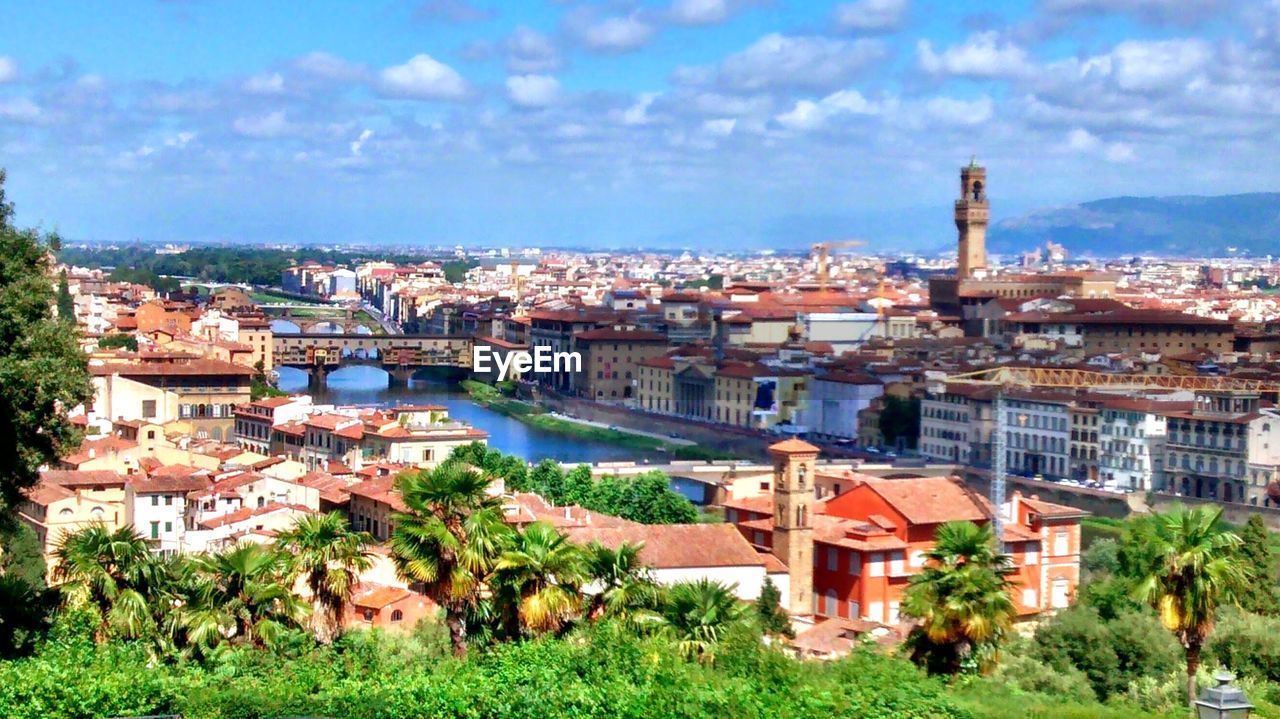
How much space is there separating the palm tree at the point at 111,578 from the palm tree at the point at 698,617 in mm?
1656

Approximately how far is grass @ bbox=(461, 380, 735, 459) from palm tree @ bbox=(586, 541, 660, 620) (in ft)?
68.3

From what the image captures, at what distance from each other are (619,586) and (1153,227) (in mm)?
112867

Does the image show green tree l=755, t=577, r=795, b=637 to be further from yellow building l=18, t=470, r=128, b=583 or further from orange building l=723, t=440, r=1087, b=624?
yellow building l=18, t=470, r=128, b=583

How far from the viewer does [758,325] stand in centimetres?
4269

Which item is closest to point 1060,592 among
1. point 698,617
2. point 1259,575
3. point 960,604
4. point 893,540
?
point 893,540

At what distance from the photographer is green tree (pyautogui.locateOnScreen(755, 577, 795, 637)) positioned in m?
9.71

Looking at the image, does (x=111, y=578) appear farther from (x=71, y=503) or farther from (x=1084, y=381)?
(x=1084, y=381)

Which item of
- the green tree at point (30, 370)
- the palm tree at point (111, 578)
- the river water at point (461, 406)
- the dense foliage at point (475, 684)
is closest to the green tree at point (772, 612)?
the dense foliage at point (475, 684)

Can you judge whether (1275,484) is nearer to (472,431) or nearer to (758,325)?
(472,431)

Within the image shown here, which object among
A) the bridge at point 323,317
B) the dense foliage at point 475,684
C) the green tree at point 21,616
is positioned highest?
the green tree at point 21,616

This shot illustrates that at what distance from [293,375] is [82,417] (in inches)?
897

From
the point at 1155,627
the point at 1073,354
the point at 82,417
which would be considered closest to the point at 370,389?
the point at 1073,354

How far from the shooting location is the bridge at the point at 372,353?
4016cm

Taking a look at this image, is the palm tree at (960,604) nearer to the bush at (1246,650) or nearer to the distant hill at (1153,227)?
the bush at (1246,650)
